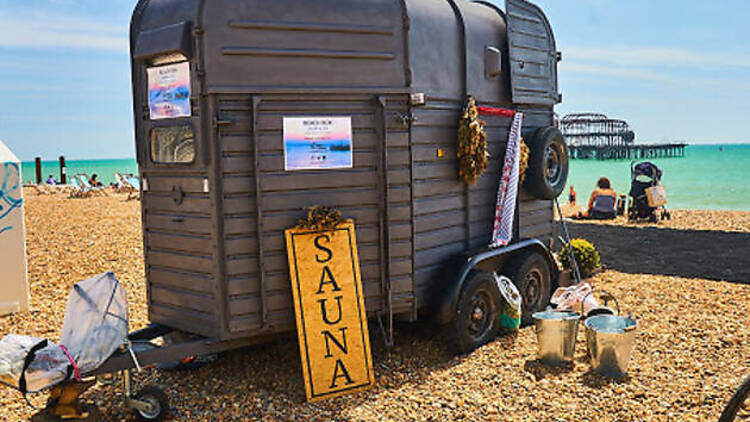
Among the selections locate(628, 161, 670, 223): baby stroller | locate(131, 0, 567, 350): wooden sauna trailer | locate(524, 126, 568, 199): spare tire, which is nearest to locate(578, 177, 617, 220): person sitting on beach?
locate(628, 161, 670, 223): baby stroller

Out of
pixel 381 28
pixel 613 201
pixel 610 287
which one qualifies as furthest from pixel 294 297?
pixel 613 201

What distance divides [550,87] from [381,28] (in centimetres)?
346

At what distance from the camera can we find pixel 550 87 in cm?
838

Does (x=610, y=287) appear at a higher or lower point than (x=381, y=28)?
lower

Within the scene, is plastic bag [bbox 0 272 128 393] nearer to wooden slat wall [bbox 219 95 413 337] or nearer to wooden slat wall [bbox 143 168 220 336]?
wooden slat wall [bbox 143 168 220 336]

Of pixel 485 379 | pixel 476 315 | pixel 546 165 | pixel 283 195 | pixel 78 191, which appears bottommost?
pixel 485 379

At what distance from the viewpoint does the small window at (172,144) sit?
545 centimetres

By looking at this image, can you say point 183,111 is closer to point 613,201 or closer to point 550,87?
point 550,87

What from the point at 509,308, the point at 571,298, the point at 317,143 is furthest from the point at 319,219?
the point at 571,298

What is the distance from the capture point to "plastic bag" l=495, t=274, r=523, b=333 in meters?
6.95

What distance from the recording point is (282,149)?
5391 millimetres

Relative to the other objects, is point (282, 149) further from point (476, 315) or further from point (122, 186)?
point (122, 186)

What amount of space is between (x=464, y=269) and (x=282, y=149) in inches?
89.3

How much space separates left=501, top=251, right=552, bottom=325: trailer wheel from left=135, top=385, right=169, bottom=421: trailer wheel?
→ 13.6 ft
